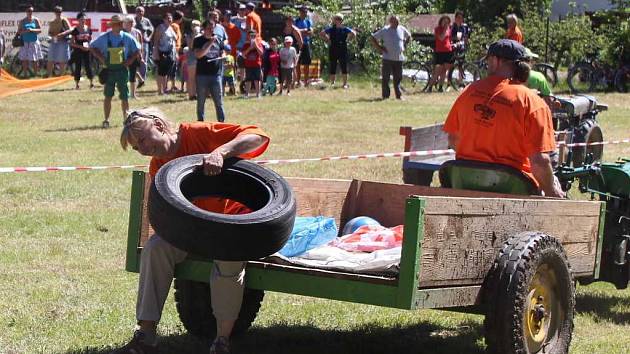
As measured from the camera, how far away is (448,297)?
212 inches

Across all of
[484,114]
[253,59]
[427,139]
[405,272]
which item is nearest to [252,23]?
[253,59]

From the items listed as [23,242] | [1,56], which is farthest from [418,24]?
[23,242]

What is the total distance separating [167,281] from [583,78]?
22992mm

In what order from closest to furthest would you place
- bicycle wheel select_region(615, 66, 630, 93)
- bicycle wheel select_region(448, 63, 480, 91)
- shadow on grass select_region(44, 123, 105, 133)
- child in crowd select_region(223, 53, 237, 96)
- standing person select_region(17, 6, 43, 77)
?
shadow on grass select_region(44, 123, 105, 133)
child in crowd select_region(223, 53, 237, 96)
bicycle wheel select_region(448, 63, 480, 91)
bicycle wheel select_region(615, 66, 630, 93)
standing person select_region(17, 6, 43, 77)

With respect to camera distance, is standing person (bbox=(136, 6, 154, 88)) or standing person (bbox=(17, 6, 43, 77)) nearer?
standing person (bbox=(136, 6, 154, 88))

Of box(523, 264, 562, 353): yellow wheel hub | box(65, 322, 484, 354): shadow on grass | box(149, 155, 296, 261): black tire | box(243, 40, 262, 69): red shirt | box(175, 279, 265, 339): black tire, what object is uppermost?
box(243, 40, 262, 69): red shirt

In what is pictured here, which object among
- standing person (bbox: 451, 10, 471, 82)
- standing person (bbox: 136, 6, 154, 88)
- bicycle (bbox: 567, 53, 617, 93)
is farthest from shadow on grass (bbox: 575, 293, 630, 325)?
standing person (bbox: 136, 6, 154, 88)

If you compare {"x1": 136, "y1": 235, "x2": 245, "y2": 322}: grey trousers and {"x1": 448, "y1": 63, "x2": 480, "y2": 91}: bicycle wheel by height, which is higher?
{"x1": 448, "y1": 63, "x2": 480, "y2": 91}: bicycle wheel

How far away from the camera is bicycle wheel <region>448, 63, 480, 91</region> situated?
25.5 metres

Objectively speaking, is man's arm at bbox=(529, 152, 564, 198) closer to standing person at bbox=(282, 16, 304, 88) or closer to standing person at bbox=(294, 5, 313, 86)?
standing person at bbox=(282, 16, 304, 88)

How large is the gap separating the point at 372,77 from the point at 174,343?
21.5 metres

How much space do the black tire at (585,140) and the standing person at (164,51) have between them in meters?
12.5

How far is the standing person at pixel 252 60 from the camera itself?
72.5 ft

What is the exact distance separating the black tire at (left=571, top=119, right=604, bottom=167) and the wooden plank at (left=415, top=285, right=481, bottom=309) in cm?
693
